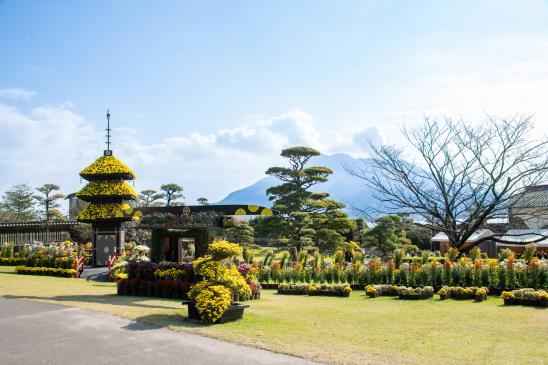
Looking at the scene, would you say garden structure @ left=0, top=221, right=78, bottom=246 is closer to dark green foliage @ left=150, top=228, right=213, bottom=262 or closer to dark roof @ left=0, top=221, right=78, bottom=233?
dark roof @ left=0, top=221, right=78, bottom=233

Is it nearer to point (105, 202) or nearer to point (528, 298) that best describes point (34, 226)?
point (105, 202)

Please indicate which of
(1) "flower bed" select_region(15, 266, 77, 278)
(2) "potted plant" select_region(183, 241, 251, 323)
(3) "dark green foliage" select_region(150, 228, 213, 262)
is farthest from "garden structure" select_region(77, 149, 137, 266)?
(2) "potted plant" select_region(183, 241, 251, 323)

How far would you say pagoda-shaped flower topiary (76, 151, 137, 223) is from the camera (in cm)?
2819

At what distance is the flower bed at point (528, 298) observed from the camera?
12.8m

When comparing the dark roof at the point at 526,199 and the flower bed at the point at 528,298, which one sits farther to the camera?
the dark roof at the point at 526,199

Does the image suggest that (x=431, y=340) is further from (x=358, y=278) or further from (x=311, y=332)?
(x=358, y=278)

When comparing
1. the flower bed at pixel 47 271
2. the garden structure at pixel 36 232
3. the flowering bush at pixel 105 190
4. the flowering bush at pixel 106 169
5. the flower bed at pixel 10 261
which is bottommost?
the flower bed at pixel 47 271

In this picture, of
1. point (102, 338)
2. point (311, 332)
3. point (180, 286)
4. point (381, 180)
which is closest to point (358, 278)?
point (381, 180)

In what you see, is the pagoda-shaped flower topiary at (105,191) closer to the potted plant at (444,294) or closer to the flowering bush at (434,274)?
the flowering bush at (434,274)

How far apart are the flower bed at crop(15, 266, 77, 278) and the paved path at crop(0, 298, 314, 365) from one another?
12.2 meters

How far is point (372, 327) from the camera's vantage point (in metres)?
10.7

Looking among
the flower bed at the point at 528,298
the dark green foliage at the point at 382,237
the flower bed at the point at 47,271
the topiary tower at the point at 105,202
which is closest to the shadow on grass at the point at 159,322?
the flower bed at the point at 528,298

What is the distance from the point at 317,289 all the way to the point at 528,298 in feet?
22.4

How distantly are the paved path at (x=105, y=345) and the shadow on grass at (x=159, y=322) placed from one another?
4 centimetres
